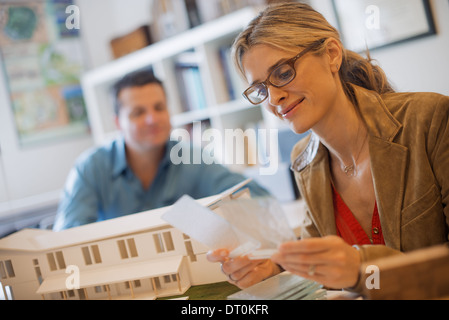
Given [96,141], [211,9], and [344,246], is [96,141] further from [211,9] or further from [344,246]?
[344,246]

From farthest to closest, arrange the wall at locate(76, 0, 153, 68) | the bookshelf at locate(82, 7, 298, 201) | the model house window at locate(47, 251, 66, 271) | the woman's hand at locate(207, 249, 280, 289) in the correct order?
the wall at locate(76, 0, 153, 68), the bookshelf at locate(82, 7, 298, 201), the model house window at locate(47, 251, 66, 271), the woman's hand at locate(207, 249, 280, 289)

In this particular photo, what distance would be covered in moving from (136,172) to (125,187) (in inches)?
3.6

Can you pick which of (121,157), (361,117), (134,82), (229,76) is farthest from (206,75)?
(361,117)

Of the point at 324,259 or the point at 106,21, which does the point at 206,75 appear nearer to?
the point at 106,21

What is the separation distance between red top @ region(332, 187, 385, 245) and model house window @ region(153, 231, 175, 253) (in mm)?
378

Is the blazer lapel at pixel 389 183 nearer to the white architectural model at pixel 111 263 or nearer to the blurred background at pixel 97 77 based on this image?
the white architectural model at pixel 111 263

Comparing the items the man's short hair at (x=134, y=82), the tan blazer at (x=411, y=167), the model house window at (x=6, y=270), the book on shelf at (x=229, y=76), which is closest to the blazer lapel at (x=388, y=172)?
the tan blazer at (x=411, y=167)

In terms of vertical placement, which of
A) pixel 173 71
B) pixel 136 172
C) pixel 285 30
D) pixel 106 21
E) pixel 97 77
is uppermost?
pixel 106 21

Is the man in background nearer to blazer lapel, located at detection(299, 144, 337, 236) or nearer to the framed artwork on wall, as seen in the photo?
blazer lapel, located at detection(299, 144, 337, 236)

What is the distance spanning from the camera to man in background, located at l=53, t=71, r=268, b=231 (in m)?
1.39

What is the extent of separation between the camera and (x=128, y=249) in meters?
0.86

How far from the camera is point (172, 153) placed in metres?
1.62

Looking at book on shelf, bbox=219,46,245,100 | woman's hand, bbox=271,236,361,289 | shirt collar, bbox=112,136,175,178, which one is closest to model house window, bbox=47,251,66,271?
woman's hand, bbox=271,236,361,289

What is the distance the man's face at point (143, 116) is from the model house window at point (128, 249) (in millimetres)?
808
